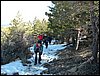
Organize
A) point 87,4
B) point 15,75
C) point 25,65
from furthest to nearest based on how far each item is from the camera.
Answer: point 25,65 → point 87,4 → point 15,75

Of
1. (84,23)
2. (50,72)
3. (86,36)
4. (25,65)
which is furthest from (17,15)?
(50,72)

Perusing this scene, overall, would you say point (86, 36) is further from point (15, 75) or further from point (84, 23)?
point (15, 75)

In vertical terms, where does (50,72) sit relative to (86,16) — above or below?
below

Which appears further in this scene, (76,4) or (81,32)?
(81,32)

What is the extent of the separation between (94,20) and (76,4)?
5.65 ft

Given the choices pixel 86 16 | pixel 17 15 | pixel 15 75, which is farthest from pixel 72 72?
pixel 17 15

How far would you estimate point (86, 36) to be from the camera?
31797 mm

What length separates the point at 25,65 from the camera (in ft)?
72.1

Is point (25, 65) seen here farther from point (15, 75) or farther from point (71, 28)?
point (71, 28)

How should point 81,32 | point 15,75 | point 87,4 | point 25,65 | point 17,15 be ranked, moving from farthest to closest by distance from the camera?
Answer: point 17,15 → point 81,32 → point 25,65 → point 87,4 → point 15,75

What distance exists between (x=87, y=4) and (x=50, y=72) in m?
5.33

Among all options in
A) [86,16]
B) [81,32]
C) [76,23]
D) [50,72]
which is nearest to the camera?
[50,72]

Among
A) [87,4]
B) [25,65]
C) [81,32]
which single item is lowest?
[25,65]

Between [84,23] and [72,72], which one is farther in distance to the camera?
[84,23]
